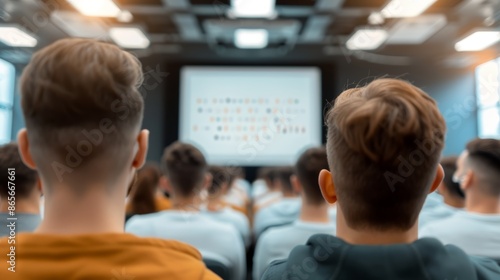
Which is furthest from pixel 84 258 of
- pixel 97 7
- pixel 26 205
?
pixel 97 7

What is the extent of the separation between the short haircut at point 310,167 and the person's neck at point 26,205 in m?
1.26

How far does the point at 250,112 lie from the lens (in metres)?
6.86

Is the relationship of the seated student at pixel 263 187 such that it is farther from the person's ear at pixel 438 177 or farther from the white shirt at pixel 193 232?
the person's ear at pixel 438 177

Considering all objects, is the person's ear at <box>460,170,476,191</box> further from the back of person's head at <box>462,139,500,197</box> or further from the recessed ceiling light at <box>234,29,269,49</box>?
the recessed ceiling light at <box>234,29,269,49</box>

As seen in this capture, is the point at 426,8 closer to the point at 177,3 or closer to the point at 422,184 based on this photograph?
the point at 177,3

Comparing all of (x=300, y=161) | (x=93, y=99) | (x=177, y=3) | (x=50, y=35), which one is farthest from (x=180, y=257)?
(x=50, y=35)

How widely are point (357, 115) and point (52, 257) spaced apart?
0.56 m

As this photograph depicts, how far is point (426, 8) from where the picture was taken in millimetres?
5367

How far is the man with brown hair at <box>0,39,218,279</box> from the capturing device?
69 centimetres

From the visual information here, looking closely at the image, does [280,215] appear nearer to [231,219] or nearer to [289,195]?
[231,219]

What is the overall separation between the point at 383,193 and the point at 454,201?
2.55 meters

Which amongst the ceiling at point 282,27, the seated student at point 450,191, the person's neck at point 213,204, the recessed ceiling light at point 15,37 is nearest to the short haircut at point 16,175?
the person's neck at point 213,204

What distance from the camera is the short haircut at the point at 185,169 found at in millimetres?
2510

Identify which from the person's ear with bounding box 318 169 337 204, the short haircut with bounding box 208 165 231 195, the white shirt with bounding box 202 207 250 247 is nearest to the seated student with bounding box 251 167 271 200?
the short haircut with bounding box 208 165 231 195
